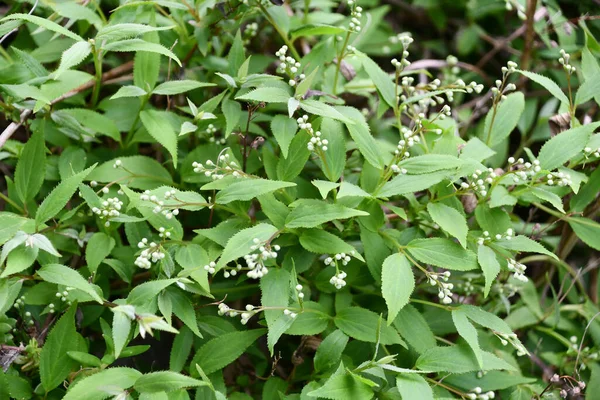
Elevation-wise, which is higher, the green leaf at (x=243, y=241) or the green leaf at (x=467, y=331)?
the green leaf at (x=243, y=241)

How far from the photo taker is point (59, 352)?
1.49m

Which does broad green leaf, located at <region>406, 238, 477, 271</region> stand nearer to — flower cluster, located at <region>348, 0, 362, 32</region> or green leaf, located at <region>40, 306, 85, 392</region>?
flower cluster, located at <region>348, 0, 362, 32</region>

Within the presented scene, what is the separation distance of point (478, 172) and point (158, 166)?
86 cm

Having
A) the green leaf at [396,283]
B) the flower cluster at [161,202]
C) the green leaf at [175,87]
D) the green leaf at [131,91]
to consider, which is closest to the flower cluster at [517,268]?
the green leaf at [396,283]

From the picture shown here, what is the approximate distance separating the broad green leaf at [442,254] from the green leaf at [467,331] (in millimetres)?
119

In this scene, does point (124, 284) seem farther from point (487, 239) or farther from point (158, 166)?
point (487, 239)

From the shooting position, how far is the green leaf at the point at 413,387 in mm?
1416

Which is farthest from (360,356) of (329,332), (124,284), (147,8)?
(147,8)

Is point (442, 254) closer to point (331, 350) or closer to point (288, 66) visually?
point (331, 350)

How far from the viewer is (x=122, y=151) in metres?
1.90

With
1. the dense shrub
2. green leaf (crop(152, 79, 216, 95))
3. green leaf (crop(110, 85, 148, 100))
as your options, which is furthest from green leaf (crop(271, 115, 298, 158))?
green leaf (crop(110, 85, 148, 100))

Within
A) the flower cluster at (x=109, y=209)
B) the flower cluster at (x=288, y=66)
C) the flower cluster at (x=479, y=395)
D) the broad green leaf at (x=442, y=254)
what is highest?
the flower cluster at (x=288, y=66)

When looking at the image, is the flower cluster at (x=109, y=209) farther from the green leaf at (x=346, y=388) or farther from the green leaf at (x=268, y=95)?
the green leaf at (x=346, y=388)

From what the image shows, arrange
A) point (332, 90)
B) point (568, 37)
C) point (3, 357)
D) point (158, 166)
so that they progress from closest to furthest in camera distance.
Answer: point (3, 357) → point (158, 166) → point (332, 90) → point (568, 37)
